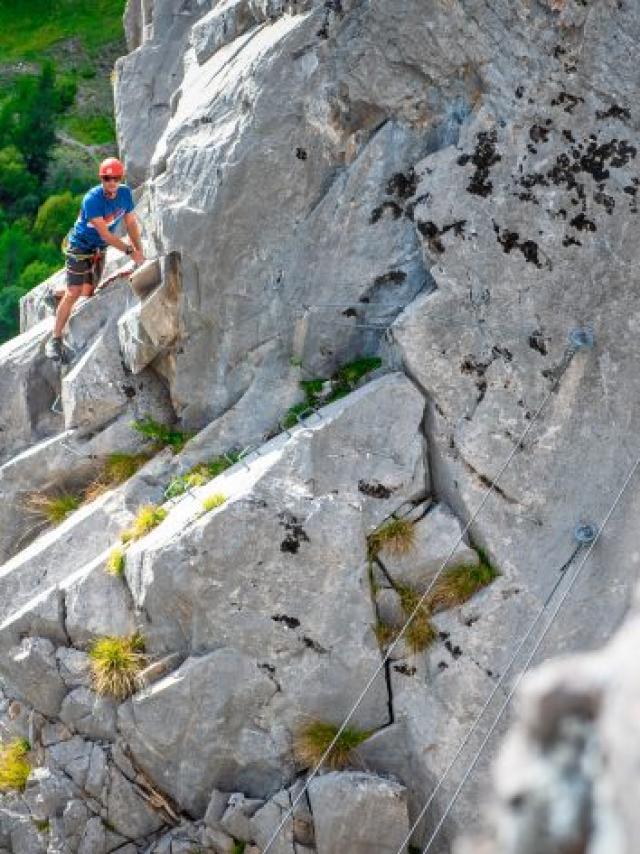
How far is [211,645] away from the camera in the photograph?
15.9 metres

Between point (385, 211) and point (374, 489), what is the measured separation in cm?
350

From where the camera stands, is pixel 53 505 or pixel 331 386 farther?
pixel 53 505

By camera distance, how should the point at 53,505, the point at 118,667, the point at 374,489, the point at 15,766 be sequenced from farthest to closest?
the point at 53,505
the point at 15,766
the point at 118,667
the point at 374,489

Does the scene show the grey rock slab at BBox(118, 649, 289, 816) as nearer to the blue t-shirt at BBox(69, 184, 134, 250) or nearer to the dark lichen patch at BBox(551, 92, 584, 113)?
the blue t-shirt at BBox(69, 184, 134, 250)

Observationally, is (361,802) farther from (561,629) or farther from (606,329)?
(606,329)

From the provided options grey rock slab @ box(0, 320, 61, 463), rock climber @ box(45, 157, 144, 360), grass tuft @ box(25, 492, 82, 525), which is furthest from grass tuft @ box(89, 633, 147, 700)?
rock climber @ box(45, 157, 144, 360)

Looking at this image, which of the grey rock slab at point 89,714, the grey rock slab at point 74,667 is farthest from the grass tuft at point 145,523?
the grey rock slab at point 89,714

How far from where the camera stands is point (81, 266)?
1958 cm

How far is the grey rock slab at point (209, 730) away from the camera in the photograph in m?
15.8

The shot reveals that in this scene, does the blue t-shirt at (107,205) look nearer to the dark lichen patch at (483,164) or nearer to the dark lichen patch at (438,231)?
the dark lichen patch at (438,231)

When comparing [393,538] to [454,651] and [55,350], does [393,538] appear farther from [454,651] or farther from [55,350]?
[55,350]

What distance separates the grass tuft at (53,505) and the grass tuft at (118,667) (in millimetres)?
2784

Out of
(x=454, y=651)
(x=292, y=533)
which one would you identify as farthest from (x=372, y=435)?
(x=454, y=651)

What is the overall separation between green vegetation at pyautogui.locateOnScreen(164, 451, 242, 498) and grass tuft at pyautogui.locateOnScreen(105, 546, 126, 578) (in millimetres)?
985
